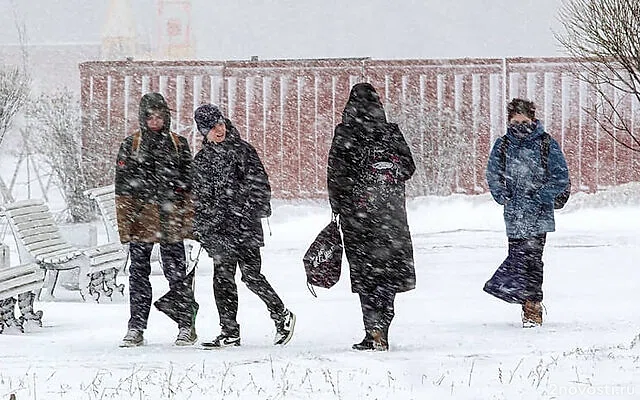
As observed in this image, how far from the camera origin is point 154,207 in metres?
7.27

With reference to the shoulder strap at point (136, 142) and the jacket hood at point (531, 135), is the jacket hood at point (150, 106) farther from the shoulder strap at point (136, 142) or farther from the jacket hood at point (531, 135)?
the jacket hood at point (531, 135)

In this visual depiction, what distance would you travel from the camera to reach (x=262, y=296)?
23.6 ft

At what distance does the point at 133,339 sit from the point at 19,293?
1.26 m

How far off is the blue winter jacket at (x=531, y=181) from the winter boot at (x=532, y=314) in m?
0.46

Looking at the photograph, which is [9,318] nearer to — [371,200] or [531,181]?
[371,200]

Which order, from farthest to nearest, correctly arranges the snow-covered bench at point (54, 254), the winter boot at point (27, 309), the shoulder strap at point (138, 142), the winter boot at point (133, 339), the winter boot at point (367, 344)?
the snow-covered bench at point (54, 254), the winter boot at point (27, 309), the shoulder strap at point (138, 142), the winter boot at point (133, 339), the winter boot at point (367, 344)

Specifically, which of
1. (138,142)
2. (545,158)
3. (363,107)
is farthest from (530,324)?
(138,142)

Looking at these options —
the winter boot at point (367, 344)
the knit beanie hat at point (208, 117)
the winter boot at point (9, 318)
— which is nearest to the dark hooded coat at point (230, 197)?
the knit beanie hat at point (208, 117)

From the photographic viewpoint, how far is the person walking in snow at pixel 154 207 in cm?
724

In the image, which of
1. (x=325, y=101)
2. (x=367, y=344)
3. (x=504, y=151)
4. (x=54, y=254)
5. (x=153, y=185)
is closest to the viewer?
(x=367, y=344)

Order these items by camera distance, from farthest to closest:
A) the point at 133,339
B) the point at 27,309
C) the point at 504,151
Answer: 1. the point at 27,309
2. the point at 504,151
3. the point at 133,339

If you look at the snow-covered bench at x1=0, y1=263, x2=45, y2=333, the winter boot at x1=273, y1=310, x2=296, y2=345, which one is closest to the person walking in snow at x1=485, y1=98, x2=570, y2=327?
the winter boot at x1=273, y1=310, x2=296, y2=345

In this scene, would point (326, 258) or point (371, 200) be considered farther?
point (326, 258)

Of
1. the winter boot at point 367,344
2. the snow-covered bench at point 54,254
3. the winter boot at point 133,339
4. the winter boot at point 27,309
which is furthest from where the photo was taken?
the snow-covered bench at point 54,254
